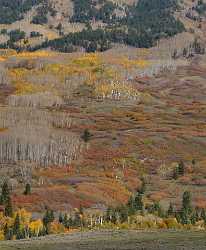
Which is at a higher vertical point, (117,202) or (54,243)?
(54,243)

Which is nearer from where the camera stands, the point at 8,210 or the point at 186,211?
the point at 186,211

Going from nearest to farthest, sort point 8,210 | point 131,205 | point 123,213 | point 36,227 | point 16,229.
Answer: point 16,229
point 36,227
point 123,213
point 8,210
point 131,205

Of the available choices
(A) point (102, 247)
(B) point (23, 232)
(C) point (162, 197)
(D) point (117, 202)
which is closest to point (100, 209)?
(D) point (117, 202)

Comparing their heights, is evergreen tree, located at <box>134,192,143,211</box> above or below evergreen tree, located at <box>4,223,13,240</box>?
below

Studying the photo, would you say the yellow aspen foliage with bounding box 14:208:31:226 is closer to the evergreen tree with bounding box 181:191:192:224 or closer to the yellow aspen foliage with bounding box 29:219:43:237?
the yellow aspen foliage with bounding box 29:219:43:237

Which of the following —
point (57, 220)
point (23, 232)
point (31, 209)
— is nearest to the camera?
point (23, 232)

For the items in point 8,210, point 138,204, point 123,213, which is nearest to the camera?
point 123,213

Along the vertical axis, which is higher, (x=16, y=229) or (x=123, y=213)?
(x=16, y=229)

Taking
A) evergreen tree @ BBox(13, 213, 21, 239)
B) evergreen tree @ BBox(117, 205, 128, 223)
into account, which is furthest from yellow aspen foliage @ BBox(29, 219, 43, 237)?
evergreen tree @ BBox(117, 205, 128, 223)

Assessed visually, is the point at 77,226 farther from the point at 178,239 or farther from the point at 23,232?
the point at 178,239

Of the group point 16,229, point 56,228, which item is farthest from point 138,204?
point 16,229

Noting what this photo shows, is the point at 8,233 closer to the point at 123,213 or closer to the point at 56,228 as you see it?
the point at 56,228
